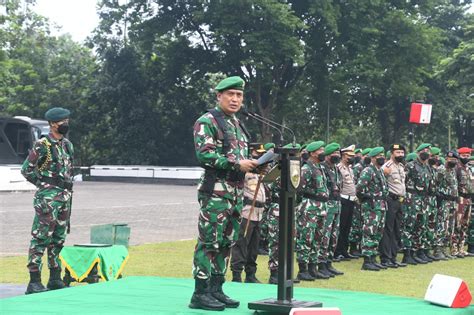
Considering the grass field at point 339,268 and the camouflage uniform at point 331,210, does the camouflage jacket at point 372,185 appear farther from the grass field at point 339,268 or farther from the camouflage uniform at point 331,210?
the grass field at point 339,268

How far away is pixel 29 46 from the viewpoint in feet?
174

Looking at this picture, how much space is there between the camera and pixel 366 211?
1269cm

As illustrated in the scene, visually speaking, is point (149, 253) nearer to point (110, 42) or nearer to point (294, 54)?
point (294, 54)

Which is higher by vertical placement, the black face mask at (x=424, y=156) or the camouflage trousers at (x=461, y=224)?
the black face mask at (x=424, y=156)

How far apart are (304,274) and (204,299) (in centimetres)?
468

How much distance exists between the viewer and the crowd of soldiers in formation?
11000mm

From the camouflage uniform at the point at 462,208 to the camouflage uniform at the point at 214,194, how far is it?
8927 mm

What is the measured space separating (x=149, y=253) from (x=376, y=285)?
4.34 m

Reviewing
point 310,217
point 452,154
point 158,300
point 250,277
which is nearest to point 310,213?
point 310,217

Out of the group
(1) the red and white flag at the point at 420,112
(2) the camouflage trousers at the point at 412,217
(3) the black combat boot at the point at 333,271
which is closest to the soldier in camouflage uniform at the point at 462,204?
(2) the camouflage trousers at the point at 412,217

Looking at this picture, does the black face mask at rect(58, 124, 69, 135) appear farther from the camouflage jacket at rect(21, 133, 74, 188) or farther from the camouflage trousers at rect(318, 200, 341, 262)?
the camouflage trousers at rect(318, 200, 341, 262)

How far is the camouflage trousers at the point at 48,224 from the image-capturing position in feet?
28.6

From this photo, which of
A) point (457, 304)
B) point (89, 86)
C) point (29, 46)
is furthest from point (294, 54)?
point (457, 304)

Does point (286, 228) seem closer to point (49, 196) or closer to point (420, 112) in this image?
point (49, 196)
